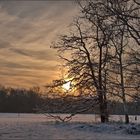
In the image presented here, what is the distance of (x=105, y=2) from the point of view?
30.3 meters

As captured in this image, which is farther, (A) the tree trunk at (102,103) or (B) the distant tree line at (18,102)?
(B) the distant tree line at (18,102)

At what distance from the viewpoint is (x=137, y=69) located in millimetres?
34562

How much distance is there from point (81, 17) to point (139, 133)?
15.5m

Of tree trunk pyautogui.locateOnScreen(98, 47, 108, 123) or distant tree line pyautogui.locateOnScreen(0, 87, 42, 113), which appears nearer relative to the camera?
tree trunk pyautogui.locateOnScreen(98, 47, 108, 123)

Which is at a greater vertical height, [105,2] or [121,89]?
[105,2]

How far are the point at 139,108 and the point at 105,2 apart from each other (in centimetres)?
1162

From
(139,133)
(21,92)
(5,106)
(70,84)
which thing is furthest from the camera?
(21,92)

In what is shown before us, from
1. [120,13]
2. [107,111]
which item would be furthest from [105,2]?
[107,111]

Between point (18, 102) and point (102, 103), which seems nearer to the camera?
point (102, 103)

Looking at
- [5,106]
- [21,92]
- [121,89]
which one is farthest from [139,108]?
[21,92]

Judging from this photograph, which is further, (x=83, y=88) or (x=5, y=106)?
(x=5, y=106)

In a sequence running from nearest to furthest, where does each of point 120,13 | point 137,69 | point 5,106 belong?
point 120,13
point 137,69
point 5,106

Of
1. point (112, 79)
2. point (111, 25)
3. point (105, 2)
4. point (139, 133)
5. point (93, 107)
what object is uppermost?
point (105, 2)

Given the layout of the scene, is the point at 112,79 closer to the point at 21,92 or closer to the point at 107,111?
the point at 107,111
